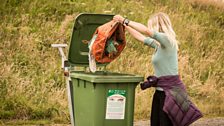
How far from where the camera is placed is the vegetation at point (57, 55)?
428 inches

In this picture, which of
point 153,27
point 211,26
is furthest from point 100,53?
point 211,26

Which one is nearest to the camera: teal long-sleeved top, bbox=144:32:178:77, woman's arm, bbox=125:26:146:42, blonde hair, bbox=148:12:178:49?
teal long-sleeved top, bbox=144:32:178:77

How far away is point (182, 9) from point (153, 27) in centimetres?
1046

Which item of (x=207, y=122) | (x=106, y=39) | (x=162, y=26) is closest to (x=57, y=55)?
(x=207, y=122)

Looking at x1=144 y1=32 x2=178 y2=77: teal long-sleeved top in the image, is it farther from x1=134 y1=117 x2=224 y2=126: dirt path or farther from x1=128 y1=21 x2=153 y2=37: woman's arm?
x1=134 y1=117 x2=224 y2=126: dirt path

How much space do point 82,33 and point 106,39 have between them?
0.69m

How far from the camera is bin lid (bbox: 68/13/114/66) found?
7.89m

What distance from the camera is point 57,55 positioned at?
42.5 feet

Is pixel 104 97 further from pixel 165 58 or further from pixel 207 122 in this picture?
pixel 207 122

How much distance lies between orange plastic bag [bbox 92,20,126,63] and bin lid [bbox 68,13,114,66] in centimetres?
42

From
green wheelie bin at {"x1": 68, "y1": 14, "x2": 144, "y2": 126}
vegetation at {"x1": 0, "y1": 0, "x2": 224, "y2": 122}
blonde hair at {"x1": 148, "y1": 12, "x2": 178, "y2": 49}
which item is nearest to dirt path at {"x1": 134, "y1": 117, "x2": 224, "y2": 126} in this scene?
vegetation at {"x1": 0, "y1": 0, "x2": 224, "y2": 122}

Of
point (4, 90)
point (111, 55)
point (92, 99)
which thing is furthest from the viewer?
point (4, 90)

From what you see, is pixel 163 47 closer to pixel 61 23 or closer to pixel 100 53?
pixel 100 53

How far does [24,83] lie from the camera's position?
36.7 ft
